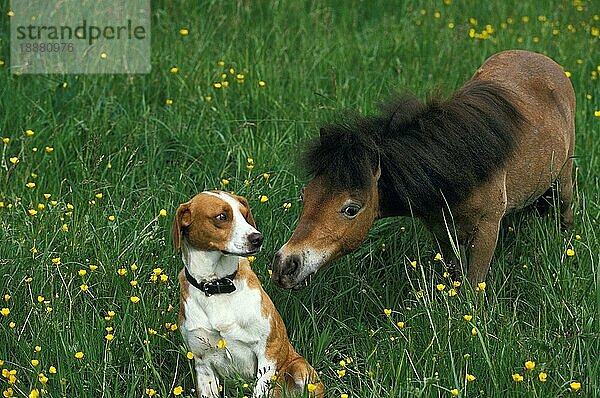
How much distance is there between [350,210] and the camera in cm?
394

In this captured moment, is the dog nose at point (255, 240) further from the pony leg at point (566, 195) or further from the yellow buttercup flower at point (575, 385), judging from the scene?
the pony leg at point (566, 195)

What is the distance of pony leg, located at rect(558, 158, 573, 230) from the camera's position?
5.21 meters

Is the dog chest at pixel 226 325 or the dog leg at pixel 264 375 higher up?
the dog chest at pixel 226 325

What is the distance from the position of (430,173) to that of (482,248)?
1.78 feet

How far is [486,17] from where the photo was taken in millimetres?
8195

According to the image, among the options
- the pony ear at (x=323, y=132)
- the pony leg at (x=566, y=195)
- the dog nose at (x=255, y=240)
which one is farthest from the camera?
the pony leg at (x=566, y=195)

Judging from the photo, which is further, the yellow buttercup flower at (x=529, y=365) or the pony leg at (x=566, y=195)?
the pony leg at (x=566, y=195)

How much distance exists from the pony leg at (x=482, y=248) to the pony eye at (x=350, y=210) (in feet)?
2.40

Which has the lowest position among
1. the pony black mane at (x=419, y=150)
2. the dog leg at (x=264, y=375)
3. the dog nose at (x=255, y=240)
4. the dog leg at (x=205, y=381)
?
the dog leg at (x=205, y=381)

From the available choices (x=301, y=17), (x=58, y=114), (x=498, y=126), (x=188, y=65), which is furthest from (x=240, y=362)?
(x=301, y=17)

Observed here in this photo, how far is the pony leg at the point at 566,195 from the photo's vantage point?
17.1 ft

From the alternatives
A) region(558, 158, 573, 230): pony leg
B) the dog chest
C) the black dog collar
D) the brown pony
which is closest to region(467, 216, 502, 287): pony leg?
the brown pony

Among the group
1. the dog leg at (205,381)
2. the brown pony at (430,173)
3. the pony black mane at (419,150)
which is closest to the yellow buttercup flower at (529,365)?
the brown pony at (430,173)

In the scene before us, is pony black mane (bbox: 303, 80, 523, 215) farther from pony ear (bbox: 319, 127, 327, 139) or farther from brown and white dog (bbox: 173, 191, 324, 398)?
brown and white dog (bbox: 173, 191, 324, 398)
